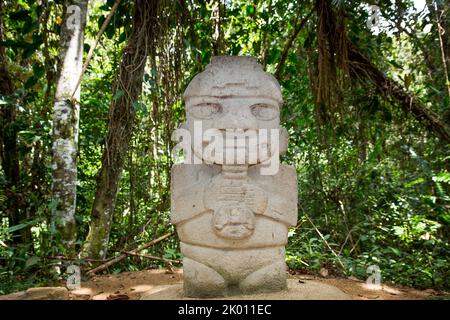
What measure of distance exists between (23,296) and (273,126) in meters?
2.13

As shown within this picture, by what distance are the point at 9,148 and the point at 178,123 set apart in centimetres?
204

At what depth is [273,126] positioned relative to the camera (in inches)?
123

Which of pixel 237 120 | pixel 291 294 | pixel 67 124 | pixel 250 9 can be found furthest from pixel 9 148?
pixel 291 294

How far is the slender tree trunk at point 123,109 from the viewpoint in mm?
4109

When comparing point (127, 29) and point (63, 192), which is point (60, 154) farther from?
point (127, 29)

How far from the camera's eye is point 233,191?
3041 mm

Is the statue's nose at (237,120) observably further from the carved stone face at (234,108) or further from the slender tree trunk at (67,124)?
the slender tree trunk at (67,124)

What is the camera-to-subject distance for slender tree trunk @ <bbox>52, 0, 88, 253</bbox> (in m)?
3.81

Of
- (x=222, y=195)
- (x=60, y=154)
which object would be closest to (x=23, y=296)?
(x=60, y=154)

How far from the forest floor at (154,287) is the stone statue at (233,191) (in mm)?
789

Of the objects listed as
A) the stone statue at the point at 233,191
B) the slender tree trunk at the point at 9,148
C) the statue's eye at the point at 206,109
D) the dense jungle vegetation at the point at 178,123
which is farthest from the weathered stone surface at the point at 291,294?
the slender tree trunk at the point at 9,148

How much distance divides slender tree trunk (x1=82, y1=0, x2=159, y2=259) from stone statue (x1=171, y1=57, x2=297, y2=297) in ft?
3.72

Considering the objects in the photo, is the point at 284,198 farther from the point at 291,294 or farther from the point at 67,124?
the point at 67,124

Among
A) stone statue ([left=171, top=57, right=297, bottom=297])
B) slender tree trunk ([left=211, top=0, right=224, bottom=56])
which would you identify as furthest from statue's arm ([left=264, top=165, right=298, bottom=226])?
slender tree trunk ([left=211, top=0, right=224, bottom=56])
